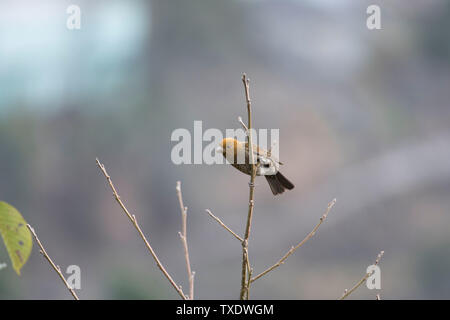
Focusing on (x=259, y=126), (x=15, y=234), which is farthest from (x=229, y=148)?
(x=259, y=126)

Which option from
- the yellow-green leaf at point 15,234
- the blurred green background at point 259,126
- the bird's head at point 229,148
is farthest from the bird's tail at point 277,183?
the blurred green background at point 259,126

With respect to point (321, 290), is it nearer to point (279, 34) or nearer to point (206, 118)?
point (206, 118)

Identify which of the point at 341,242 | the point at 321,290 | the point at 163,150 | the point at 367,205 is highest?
the point at 163,150

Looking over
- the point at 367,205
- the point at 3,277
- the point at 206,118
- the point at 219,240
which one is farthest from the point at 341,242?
the point at 3,277

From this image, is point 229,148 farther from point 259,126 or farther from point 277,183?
point 259,126

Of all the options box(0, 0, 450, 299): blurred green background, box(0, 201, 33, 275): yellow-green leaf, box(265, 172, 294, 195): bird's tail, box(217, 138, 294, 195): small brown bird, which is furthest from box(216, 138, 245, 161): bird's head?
box(0, 0, 450, 299): blurred green background

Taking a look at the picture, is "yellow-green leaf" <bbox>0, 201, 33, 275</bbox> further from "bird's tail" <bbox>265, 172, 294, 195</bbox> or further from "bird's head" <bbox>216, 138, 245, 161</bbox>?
"bird's tail" <bbox>265, 172, 294, 195</bbox>
